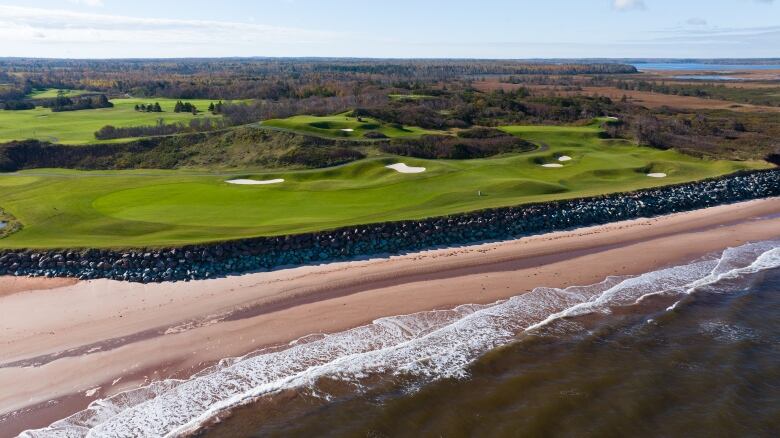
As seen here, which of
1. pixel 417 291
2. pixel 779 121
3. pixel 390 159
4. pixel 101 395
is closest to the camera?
pixel 101 395

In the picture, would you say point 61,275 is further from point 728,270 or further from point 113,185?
point 728,270

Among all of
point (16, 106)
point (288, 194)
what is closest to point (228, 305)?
point (288, 194)

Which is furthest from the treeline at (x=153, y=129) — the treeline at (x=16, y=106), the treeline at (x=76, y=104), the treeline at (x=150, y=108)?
the treeline at (x=16, y=106)

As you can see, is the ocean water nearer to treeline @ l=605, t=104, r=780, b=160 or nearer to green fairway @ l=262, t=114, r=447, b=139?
green fairway @ l=262, t=114, r=447, b=139

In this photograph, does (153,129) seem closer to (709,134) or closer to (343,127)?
(343,127)

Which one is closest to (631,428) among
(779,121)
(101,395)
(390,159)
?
(101,395)

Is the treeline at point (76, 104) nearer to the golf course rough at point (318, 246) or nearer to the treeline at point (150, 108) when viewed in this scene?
the treeline at point (150, 108)
